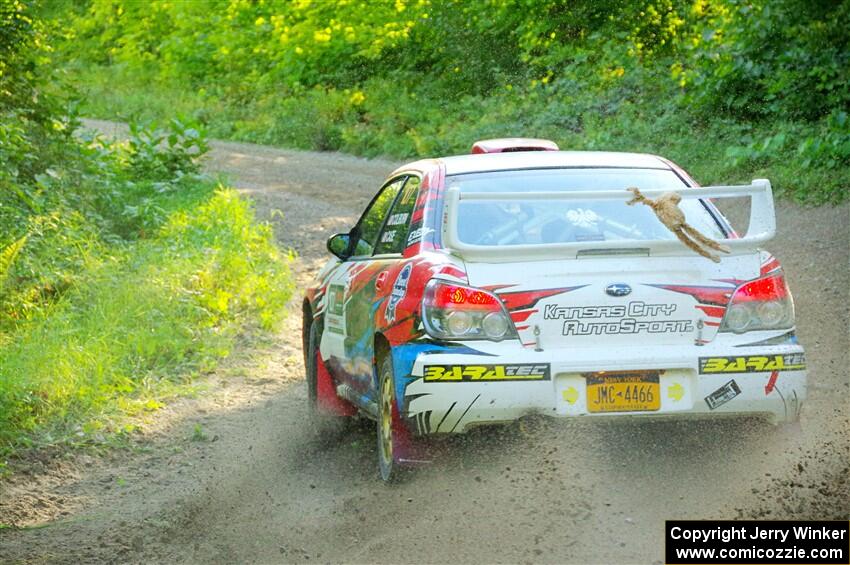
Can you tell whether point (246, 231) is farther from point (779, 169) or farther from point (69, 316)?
point (779, 169)

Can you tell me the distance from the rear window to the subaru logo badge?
0.50 meters

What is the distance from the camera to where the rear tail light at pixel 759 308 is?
17.0 ft

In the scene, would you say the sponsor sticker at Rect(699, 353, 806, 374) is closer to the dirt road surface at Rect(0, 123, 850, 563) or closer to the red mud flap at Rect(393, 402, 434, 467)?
the dirt road surface at Rect(0, 123, 850, 563)

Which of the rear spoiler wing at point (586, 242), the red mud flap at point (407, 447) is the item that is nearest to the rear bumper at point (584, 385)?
the red mud flap at point (407, 447)

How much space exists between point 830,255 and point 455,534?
7.10m

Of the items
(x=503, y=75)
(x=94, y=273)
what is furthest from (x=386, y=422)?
(x=503, y=75)

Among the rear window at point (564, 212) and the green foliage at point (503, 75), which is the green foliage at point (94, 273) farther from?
the rear window at point (564, 212)

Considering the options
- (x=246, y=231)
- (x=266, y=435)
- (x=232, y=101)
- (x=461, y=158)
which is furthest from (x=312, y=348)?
(x=232, y=101)

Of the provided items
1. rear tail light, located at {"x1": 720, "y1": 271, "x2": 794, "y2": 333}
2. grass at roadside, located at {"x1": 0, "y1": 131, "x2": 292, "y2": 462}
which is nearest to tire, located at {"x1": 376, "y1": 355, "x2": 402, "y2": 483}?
rear tail light, located at {"x1": 720, "y1": 271, "x2": 794, "y2": 333}

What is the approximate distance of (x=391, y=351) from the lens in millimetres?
5449

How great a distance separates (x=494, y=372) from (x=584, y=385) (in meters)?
0.37

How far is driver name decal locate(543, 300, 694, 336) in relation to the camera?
5062 mm

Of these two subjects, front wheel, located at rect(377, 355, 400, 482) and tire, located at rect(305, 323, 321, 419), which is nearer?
front wheel, located at rect(377, 355, 400, 482)

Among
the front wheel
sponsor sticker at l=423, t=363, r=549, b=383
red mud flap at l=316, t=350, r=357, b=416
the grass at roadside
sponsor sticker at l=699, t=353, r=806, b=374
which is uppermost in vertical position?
sponsor sticker at l=423, t=363, r=549, b=383
